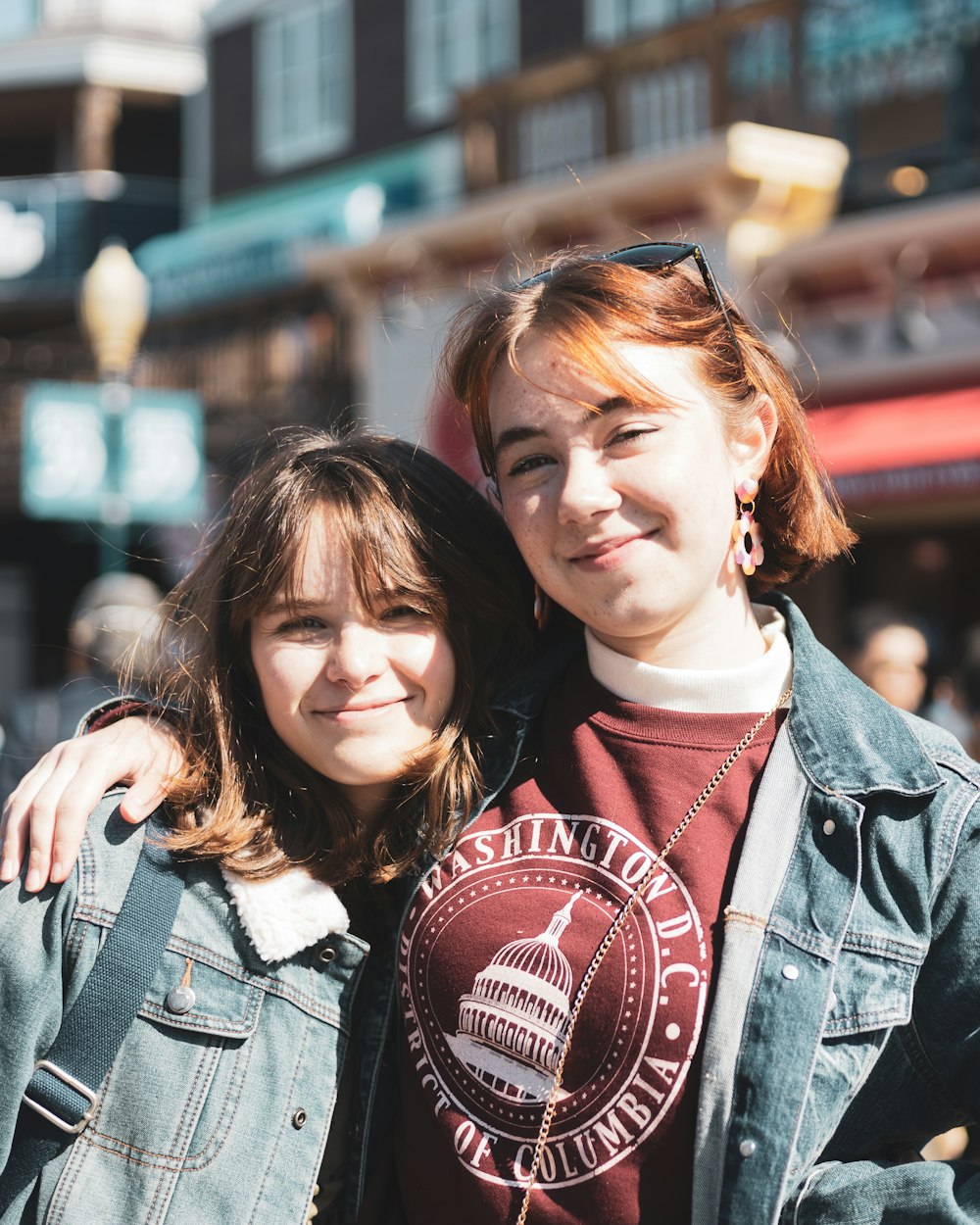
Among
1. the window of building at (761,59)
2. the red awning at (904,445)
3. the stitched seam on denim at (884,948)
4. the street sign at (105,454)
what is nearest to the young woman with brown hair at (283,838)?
the stitched seam on denim at (884,948)

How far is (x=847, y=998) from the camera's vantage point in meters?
1.60

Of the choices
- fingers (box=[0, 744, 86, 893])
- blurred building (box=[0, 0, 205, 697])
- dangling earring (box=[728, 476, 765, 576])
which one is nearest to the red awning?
dangling earring (box=[728, 476, 765, 576])

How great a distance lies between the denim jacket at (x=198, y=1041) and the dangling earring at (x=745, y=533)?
0.73m

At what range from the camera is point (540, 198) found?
949cm

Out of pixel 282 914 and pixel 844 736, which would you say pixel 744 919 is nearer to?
pixel 844 736

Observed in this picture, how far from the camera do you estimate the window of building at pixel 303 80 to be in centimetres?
1330

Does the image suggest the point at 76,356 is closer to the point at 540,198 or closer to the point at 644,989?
the point at 540,198

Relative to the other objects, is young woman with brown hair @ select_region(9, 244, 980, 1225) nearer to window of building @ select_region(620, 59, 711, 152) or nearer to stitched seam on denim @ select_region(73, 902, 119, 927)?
stitched seam on denim @ select_region(73, 902, 119, 927)

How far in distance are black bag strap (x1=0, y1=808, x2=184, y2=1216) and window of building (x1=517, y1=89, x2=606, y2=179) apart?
866 centimetres

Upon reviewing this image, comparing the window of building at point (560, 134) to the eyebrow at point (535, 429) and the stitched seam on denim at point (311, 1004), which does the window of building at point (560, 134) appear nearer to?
the eyebrow at point (535, 429)

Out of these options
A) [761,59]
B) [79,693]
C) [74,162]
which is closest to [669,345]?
[79,693]

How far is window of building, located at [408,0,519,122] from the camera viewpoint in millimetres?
11742

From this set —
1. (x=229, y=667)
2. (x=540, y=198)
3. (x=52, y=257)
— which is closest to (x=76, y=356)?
(x=52, y=257)

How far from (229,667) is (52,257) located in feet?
49.9
